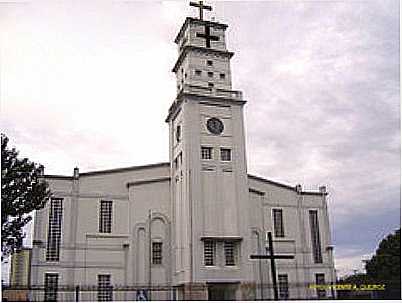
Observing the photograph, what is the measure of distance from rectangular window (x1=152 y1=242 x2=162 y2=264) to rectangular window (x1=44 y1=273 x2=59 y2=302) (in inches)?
85.8

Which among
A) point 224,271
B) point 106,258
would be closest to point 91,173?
point 106,258

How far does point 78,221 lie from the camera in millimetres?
11078

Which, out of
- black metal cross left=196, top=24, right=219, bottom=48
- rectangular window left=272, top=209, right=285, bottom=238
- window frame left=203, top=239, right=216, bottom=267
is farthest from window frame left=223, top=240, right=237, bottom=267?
black metal cross left=196, top=24, right=219, bottom=48

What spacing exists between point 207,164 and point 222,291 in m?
2.87

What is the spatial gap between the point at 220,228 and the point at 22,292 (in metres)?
4.26

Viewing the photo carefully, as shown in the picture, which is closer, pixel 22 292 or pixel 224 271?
pixel 22 292

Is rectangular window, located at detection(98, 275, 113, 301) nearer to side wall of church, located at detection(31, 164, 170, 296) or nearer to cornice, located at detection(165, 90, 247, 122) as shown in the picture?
side wall of church, located at detection(31, 164, 170, 296)

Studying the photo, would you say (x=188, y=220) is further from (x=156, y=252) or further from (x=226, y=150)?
(x=226, y=150)

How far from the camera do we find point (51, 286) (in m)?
10.5

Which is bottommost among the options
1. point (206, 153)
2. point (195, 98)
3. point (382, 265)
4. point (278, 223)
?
point (382, 265)

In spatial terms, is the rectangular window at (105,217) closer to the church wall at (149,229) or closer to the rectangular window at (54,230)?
the church wall at (149,229)

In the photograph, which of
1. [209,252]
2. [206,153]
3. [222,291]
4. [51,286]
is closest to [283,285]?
[222,291]

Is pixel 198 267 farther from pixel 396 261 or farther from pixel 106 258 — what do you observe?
pixel 396 261

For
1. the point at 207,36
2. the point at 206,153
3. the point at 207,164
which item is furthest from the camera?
the point at 207,36
